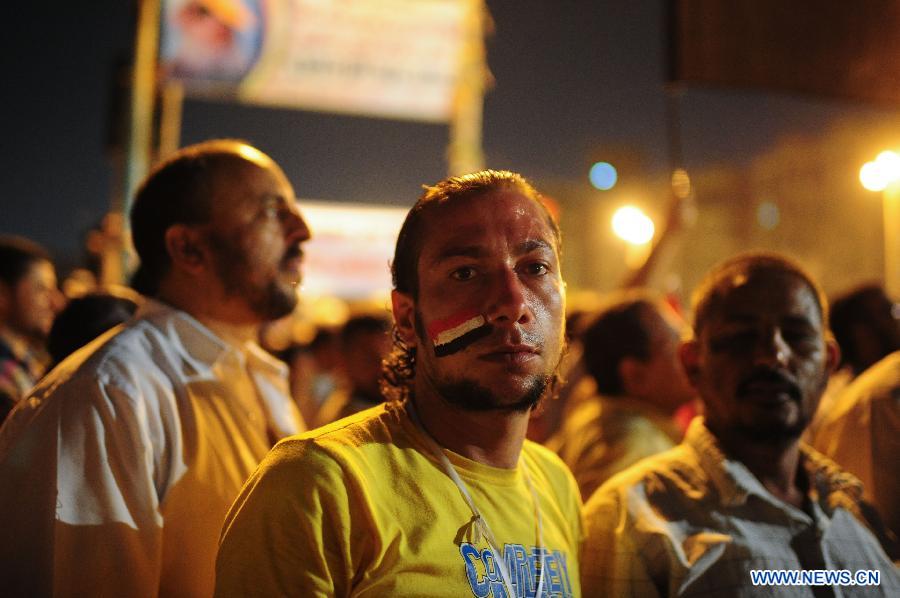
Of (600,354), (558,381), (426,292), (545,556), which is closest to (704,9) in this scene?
(600,354)

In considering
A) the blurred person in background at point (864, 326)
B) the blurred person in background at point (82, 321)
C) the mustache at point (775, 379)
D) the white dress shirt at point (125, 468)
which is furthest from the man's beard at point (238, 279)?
the blurred person in background at point (864, 326)

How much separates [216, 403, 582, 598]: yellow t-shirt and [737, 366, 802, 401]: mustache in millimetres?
979

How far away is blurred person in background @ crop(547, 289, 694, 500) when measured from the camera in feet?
13.3

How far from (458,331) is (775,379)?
A: 4.09 feet

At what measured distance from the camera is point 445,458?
212 cm

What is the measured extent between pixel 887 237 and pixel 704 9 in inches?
160

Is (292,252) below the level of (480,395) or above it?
above

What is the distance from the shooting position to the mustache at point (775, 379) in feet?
8.99

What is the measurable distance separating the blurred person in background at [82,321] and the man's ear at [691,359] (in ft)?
6.94

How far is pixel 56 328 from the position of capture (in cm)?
337

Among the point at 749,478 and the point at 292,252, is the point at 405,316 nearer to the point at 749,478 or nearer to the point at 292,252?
the point at 292,252

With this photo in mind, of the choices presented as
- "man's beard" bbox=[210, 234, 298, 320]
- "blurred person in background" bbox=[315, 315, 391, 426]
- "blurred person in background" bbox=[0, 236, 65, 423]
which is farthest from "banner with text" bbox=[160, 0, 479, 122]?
"man's beard" bbox=[210, 234, 298, 320]

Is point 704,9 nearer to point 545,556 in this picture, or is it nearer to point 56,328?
point 545,556

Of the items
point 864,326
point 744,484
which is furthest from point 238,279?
point 864,326
